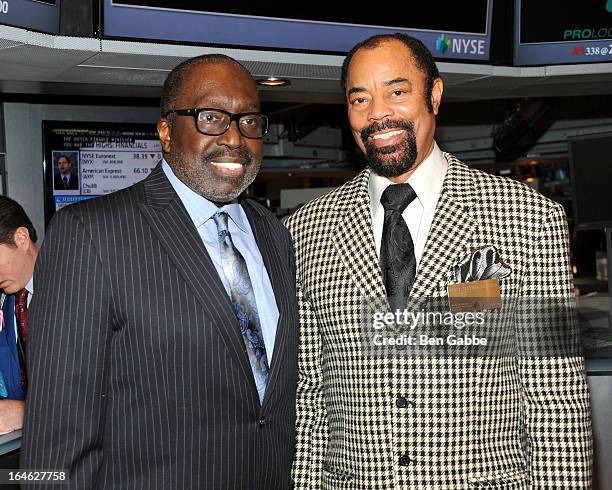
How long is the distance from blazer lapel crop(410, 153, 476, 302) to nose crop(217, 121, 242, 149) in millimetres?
534

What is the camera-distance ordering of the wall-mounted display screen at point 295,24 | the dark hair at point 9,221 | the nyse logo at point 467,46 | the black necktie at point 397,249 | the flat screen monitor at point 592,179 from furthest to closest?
the flat screen monitor at point 592,179 < the nyse logo at point 467,46 < the dark hair at point 9,221 < the wall-mounted display screen at point 295,24 < the black necktie at point 397,249

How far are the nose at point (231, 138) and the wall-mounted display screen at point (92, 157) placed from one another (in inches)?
107

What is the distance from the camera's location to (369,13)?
3.47 metres

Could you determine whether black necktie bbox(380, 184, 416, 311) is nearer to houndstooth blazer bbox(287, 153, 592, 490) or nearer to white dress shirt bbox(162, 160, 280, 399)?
houndstooth blazer bbox(287, 153, 592, 490)

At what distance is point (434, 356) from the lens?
1944 millimetres

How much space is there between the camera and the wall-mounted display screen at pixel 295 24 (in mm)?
3000

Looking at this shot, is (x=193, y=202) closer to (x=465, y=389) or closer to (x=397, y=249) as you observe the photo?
(x=397, y=249)

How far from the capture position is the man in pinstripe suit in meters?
1.67

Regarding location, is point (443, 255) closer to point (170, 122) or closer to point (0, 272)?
point (170, 122)

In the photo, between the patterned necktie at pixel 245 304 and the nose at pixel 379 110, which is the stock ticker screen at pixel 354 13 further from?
the patterned necktie at pixel 245 304

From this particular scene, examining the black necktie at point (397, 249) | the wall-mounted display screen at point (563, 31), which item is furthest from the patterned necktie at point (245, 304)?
the wall-mounted display screen at point (563, 31)

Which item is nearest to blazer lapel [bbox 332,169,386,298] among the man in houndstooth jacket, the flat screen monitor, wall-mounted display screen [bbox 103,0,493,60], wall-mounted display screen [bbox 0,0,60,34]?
the man in houndstooth jacket

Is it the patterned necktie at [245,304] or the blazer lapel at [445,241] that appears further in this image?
the blazer lapel at [445,241]

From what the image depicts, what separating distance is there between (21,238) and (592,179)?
9.70 ft
